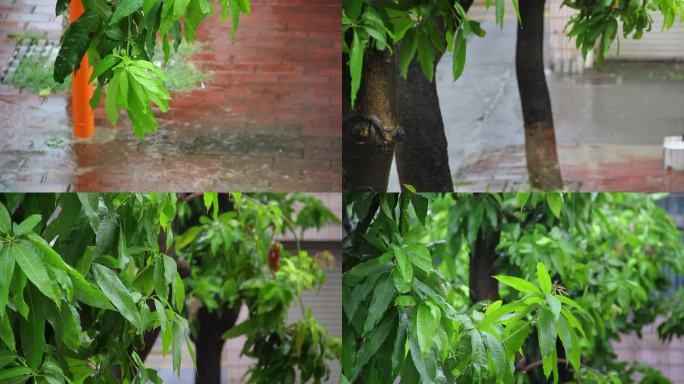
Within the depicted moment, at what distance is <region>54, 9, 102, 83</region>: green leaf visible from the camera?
2.39 meters

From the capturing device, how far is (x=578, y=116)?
98.0 inches

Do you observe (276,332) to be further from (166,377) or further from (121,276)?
(121,276)

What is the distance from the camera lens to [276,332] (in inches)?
103

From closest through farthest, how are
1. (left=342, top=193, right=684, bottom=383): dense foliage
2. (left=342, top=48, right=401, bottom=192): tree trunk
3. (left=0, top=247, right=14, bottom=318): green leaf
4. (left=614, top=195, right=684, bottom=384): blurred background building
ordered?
(left=0, top=247, right=14, bottom=318): green leaf
(left=342, top=193, right=684, bottom=383): dense foliage
(left=342, top=48, right=401, bottom=192): tree trunk
(left=614, top=195, right=684, bottom=384): blurred background building

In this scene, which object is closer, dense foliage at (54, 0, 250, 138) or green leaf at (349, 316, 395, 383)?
dense foliage at (54, 0, 250, 138)

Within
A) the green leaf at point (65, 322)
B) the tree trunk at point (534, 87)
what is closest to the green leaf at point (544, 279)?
the tree trunk at point (534, 87)

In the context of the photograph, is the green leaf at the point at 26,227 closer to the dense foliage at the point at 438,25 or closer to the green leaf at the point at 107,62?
the green leaf at the point at 107,62

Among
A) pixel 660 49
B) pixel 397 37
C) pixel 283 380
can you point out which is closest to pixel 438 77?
pixel 397 37

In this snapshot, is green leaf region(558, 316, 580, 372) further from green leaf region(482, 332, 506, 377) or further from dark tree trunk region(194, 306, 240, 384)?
dark tree trunk region(194, 306, 240, 384)

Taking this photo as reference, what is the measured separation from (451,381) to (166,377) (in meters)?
0.70

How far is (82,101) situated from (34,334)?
2.03 feet

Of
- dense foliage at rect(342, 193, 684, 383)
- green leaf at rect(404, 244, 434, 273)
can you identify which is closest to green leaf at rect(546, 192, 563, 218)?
dense foliage at rect(342, 193, 684, 383)

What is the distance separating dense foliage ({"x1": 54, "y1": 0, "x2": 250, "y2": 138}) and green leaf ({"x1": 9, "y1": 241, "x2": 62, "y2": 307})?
1.93 feet

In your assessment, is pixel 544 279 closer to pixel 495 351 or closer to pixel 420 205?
pixel 495 351
